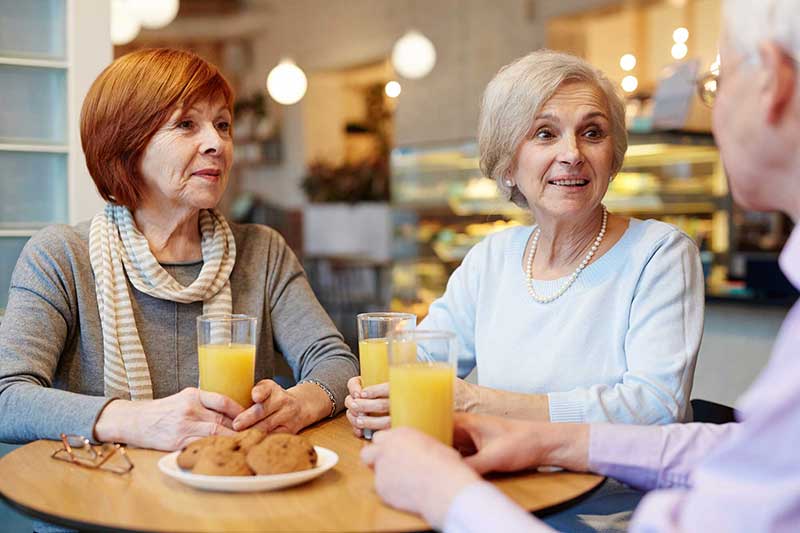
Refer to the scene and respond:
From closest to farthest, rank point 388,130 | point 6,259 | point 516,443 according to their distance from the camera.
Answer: point 516,443
point 6,259
point 388,130

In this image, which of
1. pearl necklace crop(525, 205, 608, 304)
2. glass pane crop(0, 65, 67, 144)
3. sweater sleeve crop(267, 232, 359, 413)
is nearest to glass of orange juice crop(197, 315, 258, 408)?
sweater sleeve crop(267, 232, 359, 413)

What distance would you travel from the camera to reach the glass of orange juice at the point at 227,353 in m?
1.77

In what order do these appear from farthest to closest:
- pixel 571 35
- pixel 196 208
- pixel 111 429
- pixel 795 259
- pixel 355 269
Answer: pixel 355 269, pixel 571 35, pixel 196 208, pixel 111 429, pixel 795 259

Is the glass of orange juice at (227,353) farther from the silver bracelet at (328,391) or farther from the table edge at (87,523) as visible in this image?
the table edge at (87,523)

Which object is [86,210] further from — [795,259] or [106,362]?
[795,259]

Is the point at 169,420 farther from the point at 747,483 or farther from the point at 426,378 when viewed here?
the point at 747,483

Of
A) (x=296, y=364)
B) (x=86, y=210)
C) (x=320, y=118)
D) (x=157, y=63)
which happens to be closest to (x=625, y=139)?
(x=296, y=364)

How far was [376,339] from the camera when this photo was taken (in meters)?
1.78

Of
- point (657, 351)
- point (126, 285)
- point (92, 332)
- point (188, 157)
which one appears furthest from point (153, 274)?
point (657, 351)

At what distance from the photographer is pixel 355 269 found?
9281 mm

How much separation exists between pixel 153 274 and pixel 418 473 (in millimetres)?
1116

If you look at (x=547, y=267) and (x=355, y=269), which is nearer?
(x=547, y=267)

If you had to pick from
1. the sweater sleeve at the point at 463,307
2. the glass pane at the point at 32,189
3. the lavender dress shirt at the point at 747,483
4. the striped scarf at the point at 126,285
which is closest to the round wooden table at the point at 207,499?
the lavender dress shirt at the point at 747,483

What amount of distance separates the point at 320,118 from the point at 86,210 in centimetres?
881
